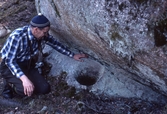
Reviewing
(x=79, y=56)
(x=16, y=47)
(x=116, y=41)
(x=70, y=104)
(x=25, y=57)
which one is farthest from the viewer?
(x=79, y=56)

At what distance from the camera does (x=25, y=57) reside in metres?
4.75

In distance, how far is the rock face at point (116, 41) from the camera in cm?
319

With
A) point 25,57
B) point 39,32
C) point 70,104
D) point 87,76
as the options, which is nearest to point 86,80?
point 87,76

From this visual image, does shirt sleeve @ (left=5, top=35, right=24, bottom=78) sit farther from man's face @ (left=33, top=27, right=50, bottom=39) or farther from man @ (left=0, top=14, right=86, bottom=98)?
man's face @ (left=33, top=27, right=50, bottom=39)

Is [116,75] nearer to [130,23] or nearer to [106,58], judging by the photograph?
[106,58]

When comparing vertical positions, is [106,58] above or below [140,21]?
below

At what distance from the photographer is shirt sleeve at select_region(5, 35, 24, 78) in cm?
432

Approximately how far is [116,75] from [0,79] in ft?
8.19

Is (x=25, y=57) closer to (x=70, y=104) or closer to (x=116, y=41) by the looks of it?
(x=70, y=104)

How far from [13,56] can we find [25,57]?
14.6 inches

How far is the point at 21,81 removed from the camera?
481 cm

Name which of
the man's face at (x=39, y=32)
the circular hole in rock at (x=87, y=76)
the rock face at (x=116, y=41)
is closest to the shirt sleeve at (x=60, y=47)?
the rock face at (x=116, y=41)

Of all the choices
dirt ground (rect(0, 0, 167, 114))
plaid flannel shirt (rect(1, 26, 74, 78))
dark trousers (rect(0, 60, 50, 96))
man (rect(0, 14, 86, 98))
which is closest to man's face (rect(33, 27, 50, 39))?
man (rect(0, 14, 86, 98))

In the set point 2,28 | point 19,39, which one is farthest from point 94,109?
point 2,28
